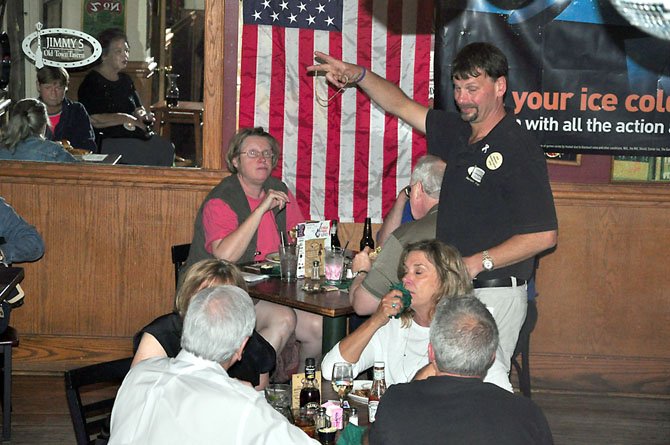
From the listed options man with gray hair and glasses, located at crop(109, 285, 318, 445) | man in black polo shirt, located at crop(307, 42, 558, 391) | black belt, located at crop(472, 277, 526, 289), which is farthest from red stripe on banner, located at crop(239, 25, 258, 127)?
man with gray hair and glasses, located at crop(109, 285, 318, 445)

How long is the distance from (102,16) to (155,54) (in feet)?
1.23

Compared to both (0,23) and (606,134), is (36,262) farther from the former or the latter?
(606,134)

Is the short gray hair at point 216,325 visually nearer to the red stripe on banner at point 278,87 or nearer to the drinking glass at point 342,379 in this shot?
the drinking glass at point 342,379

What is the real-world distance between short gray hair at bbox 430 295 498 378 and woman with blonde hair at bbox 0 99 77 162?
377cm

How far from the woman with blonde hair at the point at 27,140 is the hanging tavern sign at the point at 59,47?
268 mm

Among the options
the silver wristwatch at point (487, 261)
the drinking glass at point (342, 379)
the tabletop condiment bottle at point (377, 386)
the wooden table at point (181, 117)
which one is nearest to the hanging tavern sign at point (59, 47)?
the wooden table at point (181, 117)

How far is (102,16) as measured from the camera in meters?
5.77

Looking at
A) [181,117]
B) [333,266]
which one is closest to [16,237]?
[181,117]

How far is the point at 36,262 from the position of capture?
5.87 m

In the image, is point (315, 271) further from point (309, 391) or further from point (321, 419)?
point (321, 419)

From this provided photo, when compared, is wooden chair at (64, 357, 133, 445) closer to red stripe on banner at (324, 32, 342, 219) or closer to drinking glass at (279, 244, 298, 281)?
drinking glass at (279, 244, 298, 281)

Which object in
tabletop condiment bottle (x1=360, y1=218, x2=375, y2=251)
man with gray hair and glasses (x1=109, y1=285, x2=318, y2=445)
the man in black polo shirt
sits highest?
the man in black polo shirt

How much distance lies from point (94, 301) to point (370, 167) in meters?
1.87

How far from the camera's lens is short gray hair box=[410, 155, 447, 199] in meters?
4.18
